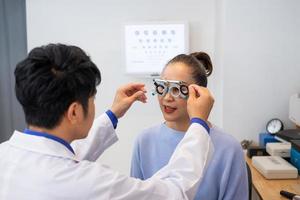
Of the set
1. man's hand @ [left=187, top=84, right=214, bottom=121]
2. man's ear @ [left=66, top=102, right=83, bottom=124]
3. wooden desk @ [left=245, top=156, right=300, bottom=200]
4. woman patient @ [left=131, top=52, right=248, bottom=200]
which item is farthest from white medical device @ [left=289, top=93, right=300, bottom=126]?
man's ear @ [left=66, top=102, right=83, bottom=124]

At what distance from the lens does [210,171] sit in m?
1.24

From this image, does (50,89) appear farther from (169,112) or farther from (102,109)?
(102,109)

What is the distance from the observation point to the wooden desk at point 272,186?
5.66 feet

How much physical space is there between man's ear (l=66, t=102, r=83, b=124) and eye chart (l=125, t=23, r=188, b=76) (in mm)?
1830

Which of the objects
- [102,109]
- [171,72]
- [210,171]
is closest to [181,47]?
[102,109]

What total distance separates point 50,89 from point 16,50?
7.49ft

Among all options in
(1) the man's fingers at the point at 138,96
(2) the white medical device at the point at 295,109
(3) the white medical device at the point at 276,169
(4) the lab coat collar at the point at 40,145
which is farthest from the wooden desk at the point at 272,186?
(4) the lab coat collar at the point at 40,145

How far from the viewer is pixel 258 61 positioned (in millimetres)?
2463

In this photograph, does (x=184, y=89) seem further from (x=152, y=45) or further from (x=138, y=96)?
(x=152, y=45)

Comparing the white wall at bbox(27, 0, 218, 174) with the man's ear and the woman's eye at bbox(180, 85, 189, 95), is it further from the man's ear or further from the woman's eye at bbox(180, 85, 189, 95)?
the man's ear

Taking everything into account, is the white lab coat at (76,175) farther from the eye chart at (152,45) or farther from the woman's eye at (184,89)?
the eye chart at (152,45)

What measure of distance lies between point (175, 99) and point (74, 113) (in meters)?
0.55

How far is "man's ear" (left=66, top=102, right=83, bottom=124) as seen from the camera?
824 millimetres

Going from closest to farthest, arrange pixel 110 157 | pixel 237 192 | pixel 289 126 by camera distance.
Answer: pixel 237 192, pixel 289 126, pixel 110 157
